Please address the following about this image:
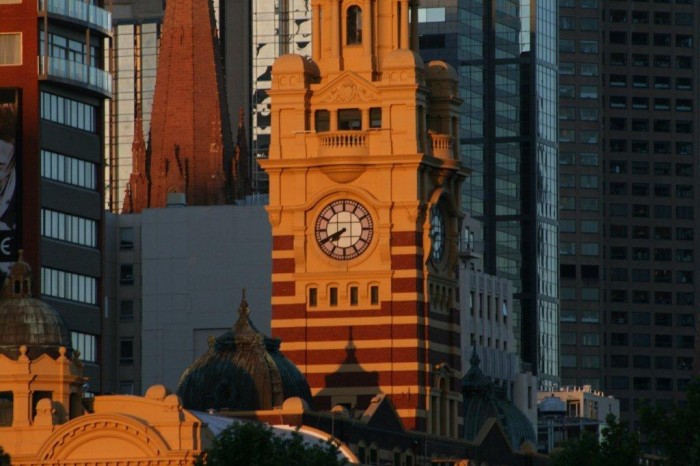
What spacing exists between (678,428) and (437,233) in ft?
84.2

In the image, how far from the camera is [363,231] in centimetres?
19062

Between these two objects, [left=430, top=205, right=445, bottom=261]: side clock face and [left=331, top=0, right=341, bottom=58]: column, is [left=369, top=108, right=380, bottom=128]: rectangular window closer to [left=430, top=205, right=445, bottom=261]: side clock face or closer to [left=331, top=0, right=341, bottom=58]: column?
[left=331, top=0, right=341, bottom=58]: column

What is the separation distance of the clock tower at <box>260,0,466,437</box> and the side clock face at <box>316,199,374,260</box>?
53 millimetres

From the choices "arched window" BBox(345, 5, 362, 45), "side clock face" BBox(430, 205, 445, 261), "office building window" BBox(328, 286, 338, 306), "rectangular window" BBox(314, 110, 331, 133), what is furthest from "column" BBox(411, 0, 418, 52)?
"office building window" BBox(328, 286, 338, 306)

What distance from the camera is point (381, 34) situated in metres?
196

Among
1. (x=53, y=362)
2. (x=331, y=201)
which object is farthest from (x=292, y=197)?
(x=53, y=362)

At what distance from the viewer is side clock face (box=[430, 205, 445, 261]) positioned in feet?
630

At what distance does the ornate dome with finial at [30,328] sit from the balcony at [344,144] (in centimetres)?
3844

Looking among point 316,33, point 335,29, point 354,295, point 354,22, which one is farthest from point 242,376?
point 354,22

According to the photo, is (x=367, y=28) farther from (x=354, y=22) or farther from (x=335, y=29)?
(x=335, y=29)

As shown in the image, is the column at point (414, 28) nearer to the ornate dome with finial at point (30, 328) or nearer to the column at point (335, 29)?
the column at point (335, 29)

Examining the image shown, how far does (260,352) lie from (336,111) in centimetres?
2071

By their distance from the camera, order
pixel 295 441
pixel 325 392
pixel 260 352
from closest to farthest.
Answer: pixel 295 441 < pixel 260 352 < pixel 325 392

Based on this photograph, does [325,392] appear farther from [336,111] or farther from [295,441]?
[295,441]
